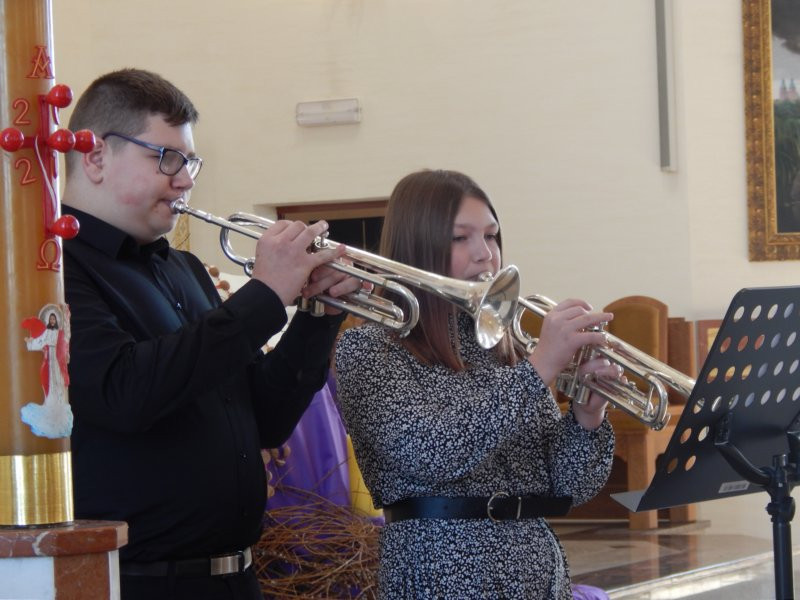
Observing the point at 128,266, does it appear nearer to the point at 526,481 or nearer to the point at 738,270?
the point at 526,481

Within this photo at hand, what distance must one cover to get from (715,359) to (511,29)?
21.1 ft

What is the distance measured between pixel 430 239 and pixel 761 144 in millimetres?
6127

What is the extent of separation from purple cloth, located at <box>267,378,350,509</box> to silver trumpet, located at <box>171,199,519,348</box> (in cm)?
91

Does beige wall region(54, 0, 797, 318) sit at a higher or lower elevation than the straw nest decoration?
higher

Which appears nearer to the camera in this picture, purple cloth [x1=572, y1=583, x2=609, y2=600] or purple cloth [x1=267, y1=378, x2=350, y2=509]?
purple cloth [x1=267, y1=378, x2=350, y2=509]

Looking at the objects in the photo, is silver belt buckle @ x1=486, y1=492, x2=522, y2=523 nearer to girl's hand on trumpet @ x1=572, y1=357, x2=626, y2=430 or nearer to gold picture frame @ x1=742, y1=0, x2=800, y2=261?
girl's hand on trumpet @ x1=572, y1=357, x2=626, y2=430

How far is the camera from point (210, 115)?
857 cm

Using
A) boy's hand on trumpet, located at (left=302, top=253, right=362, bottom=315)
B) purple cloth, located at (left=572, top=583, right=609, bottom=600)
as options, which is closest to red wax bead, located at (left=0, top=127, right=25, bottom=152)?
boy's hand on trumpet, located at (left=302, top=253, right=362, bottom=315)

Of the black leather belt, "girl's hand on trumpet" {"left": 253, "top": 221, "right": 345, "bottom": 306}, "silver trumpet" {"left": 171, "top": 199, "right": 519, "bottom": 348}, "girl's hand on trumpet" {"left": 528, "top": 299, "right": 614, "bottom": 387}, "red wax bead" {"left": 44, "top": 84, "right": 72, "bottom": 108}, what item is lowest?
the black leather belt

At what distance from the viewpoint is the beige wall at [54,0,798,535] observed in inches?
310

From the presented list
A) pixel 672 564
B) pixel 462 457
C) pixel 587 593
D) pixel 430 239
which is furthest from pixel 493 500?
pixel 672 564

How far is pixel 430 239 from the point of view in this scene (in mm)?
2332

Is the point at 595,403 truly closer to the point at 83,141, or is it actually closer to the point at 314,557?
the point at 314,557

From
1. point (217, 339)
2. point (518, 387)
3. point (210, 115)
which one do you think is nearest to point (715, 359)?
point (518, 387)
